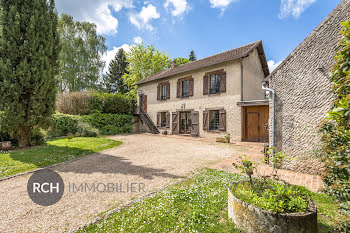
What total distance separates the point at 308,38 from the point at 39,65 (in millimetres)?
10575

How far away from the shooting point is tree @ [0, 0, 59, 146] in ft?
23.7

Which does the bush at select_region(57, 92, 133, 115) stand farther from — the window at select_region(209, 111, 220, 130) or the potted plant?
the potted plant

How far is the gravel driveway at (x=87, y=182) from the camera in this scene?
2790 mm

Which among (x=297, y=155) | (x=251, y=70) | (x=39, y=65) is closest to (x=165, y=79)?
(x=251, y=70)

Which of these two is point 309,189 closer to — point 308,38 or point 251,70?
point 308,38

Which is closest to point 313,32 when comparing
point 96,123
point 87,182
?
point 87,182

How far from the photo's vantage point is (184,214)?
9.22ft

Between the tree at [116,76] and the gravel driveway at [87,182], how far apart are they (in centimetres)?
2830

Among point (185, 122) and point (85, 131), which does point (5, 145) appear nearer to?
point (85, 131)

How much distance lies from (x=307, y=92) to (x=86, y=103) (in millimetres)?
16162

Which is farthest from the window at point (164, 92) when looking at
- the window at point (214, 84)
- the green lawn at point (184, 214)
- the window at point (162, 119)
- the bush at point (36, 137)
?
the green lawn at point (184, 214)

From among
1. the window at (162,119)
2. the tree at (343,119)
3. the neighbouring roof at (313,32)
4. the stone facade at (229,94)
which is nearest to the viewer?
the tree at (343,119)

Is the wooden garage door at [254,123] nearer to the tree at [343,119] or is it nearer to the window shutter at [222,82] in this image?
the window shutter at [222,82]

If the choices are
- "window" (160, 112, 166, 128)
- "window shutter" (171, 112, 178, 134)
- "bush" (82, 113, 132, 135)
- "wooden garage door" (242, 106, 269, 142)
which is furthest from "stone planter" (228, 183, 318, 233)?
"window" (160, 112, 166, 128)
